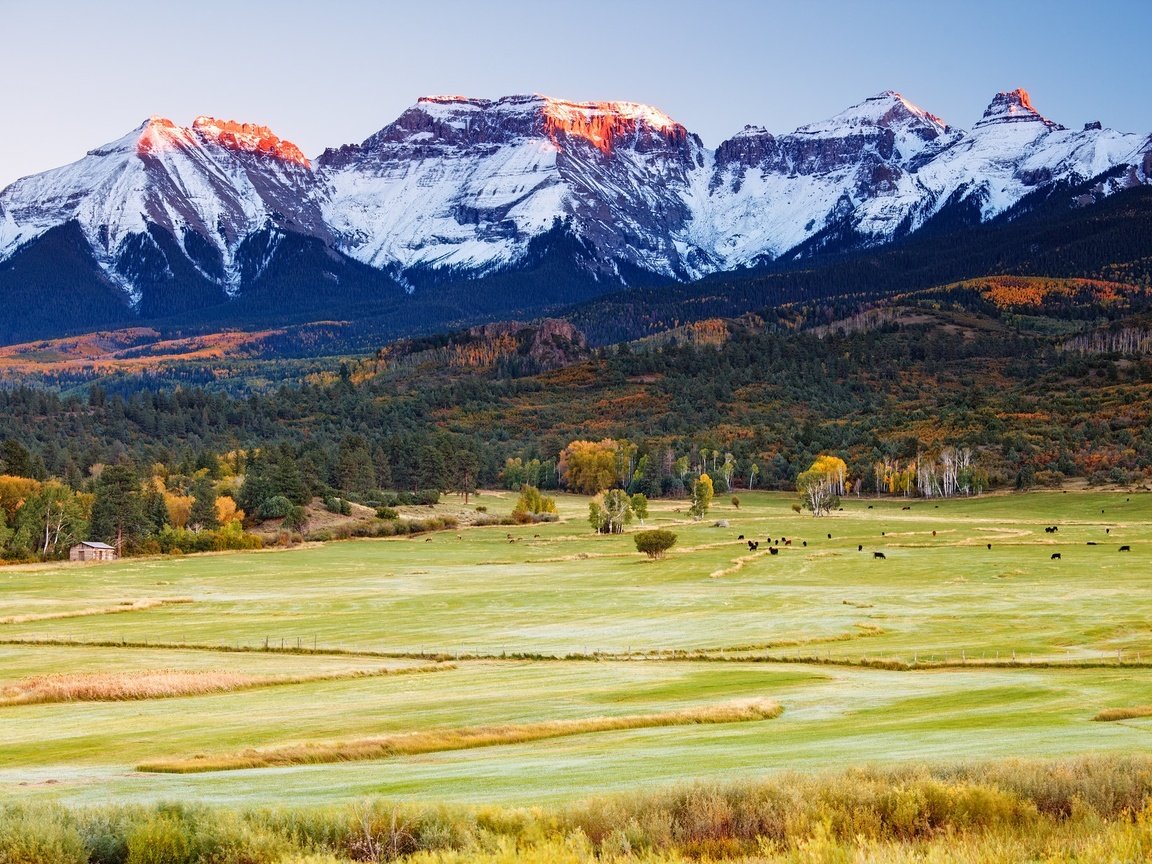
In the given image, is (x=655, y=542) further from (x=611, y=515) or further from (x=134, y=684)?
(x=134, y=684)

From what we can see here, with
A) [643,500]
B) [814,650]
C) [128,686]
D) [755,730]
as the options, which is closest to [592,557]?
[643,500]

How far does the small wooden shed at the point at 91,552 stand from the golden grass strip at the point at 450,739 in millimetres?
114680

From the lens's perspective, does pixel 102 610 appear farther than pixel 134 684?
Yes

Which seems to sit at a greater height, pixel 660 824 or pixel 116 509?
pixel 116 509

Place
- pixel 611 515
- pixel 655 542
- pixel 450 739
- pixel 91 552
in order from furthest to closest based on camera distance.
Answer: pixel 611 515
pixel 91 552
pixel 655 542
pixel 450 739

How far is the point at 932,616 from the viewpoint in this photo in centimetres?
7256

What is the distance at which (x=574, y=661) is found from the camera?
58219mm

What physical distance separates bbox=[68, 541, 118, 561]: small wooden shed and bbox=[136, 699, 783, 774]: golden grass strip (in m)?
115

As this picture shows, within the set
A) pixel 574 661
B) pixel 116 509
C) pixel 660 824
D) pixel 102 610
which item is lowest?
pixel 102 610

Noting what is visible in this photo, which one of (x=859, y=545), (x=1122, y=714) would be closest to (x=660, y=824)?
(x=1122, y=714)

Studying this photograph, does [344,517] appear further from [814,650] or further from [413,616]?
Result: [814,650]

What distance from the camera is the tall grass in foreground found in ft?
57.5

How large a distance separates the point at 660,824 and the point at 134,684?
3485cm

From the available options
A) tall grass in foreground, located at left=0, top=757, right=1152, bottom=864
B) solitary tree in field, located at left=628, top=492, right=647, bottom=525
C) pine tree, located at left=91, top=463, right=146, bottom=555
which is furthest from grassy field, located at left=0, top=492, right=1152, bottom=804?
solitary tree in field, located at left=628, top=492, right=647, bottom=525
